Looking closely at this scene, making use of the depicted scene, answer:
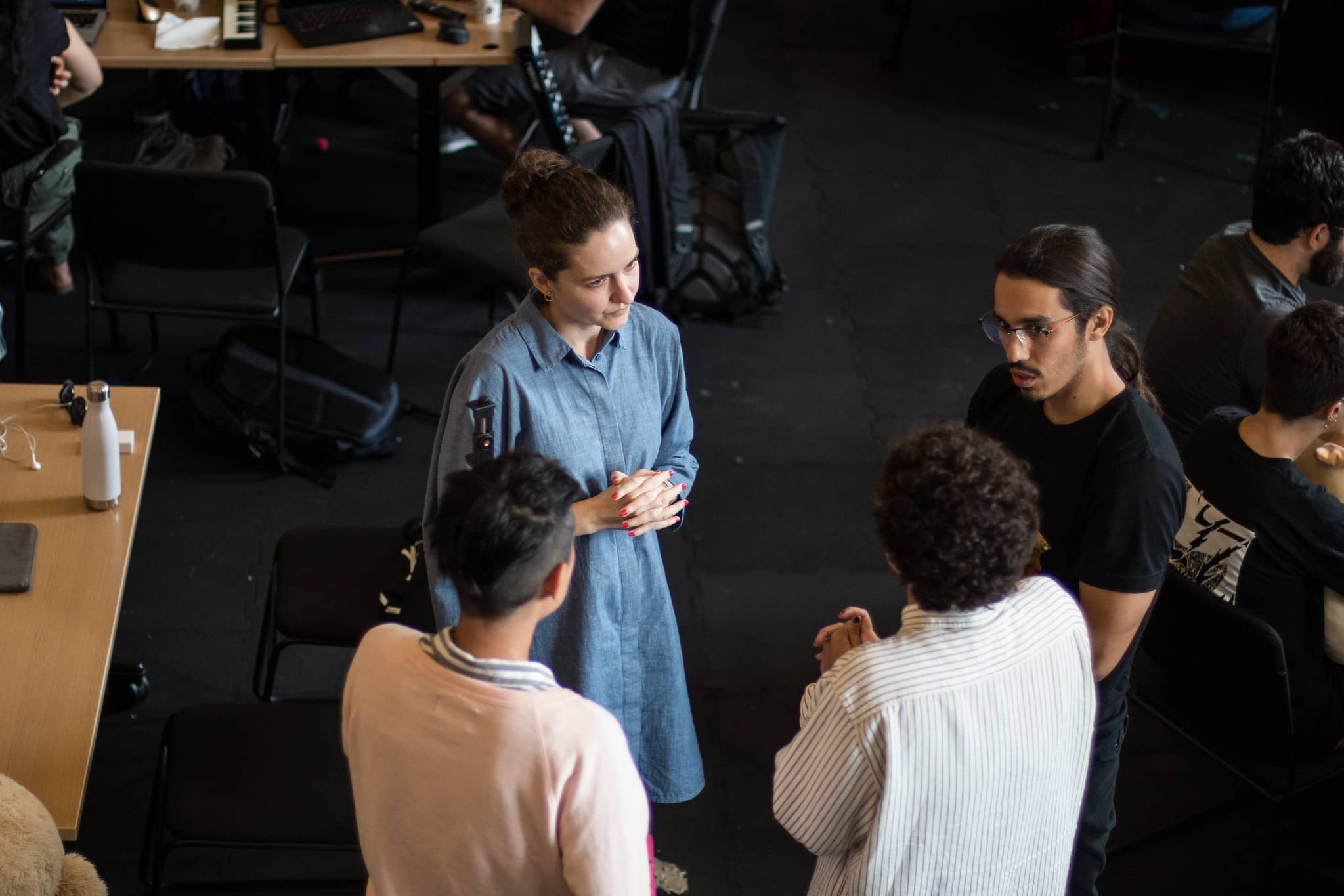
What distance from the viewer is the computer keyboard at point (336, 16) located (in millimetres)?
3828

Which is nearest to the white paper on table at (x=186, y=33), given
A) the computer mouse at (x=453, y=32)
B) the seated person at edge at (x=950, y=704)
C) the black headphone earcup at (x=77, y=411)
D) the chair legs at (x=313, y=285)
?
the computer mouse at (x=453, y=32)

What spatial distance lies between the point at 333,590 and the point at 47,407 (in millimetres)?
682

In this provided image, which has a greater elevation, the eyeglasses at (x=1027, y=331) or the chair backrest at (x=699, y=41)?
the eyeglasses at (x=1027, y=331)

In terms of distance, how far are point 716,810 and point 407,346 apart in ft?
6.31

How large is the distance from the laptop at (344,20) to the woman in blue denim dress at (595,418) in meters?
2.13

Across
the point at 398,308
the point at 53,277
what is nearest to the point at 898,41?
the point at 398,308

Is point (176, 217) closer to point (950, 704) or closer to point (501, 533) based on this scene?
point (501, 533)

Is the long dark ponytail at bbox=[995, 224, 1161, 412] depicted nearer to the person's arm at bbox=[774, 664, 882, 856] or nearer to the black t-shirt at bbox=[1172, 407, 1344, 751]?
the black t-shirt at bbox=[1172, 407, 1344, 751]

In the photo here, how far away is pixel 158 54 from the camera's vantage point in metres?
3.69

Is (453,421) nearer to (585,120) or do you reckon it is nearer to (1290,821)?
(1290,821)

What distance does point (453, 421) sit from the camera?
1.91 metres

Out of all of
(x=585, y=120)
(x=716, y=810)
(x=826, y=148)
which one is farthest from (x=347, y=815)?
(x=826, y=148)

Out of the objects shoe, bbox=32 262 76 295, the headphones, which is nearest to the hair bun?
the headphones

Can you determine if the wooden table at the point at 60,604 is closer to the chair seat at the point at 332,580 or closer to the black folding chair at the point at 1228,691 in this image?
the chair seat at the point at 332,580
